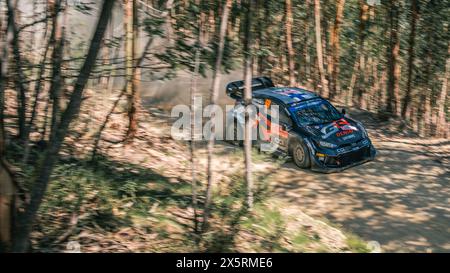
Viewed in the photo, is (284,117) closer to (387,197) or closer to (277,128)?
(277,128)

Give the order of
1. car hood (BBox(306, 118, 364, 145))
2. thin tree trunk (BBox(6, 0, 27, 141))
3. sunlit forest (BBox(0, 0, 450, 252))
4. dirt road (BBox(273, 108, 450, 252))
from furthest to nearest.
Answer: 1. car hood (BBox(306, 118, 364, 145))
2. dirt road (BBox(273, 108, 450, 252))
3. sunlit forest (BBox(0, 0, 450, 252))
4. thin tree trunk (BBox(6, 0, 27, 141))

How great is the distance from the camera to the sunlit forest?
6648 millimetres

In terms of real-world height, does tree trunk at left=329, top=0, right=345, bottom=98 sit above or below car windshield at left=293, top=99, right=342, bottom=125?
above

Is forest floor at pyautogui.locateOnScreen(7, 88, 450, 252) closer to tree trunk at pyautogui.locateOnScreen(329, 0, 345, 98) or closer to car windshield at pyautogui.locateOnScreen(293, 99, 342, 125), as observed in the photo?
car windshield at pyautogui.locateOnScreen(293, 99, 342, 125)

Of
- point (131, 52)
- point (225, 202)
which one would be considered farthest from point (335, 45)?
point (225, 202)

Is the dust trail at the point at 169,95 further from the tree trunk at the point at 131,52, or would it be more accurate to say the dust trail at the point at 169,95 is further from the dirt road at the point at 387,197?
the dirt road at the point at 387,197

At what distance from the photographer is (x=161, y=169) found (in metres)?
10.3

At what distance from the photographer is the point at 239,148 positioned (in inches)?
497

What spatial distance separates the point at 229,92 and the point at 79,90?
845 cm

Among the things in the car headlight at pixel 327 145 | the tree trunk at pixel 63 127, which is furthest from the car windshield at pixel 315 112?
the tree trunk at pixel 63 127

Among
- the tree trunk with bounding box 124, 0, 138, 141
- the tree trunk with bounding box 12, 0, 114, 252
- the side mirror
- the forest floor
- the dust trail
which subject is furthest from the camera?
the dust trail

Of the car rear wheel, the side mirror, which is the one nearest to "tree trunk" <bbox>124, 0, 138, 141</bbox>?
the side mirror
